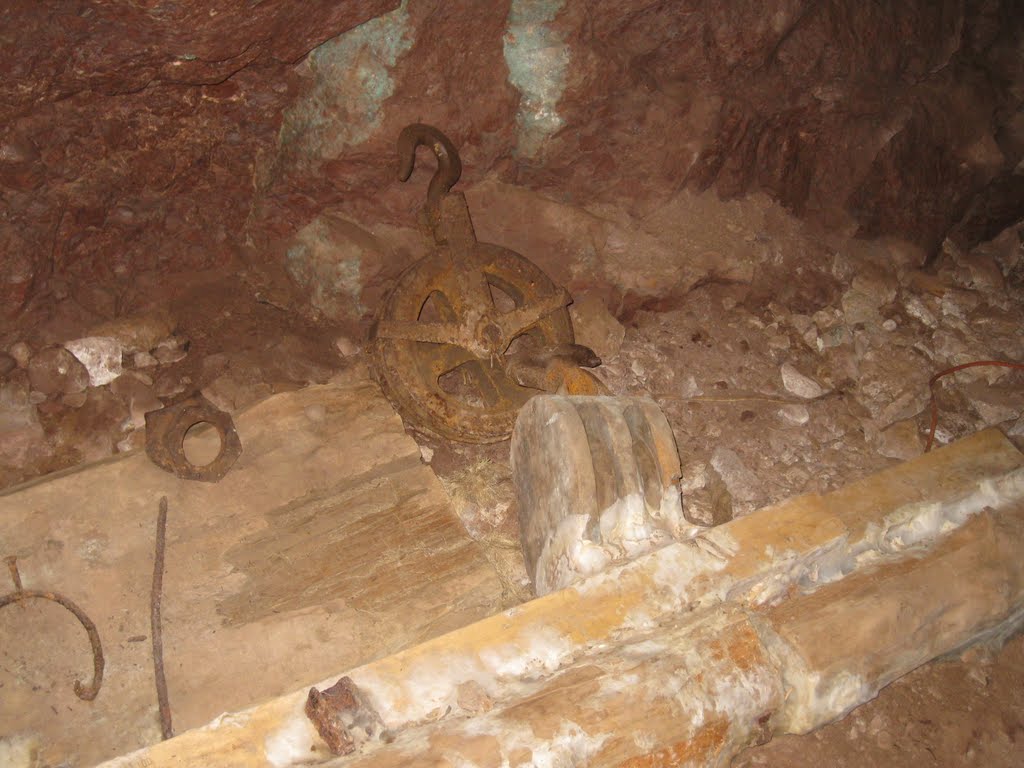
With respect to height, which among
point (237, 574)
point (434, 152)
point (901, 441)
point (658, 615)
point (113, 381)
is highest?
point (434, 152)

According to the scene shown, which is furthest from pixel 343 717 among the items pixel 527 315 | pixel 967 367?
pixel 967 367

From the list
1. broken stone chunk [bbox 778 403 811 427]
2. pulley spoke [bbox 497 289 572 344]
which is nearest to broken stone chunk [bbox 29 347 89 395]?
pulley spoke [bbox 497 289 572 344]

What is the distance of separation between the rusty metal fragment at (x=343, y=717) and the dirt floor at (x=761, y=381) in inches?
44.4

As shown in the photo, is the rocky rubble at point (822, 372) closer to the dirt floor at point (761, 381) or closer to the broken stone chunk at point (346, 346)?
the dirt floor at point (761, 381)

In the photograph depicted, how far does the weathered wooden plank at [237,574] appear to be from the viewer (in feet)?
7.60

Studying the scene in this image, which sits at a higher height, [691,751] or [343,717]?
[343,717]

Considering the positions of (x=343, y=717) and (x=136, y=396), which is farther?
(x=136, y=396)

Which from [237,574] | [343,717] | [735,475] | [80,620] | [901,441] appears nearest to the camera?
[343,717]

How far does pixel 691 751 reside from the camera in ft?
5.53

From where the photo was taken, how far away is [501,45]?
2.98 meters

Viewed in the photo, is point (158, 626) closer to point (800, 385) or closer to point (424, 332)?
point (424, 332)

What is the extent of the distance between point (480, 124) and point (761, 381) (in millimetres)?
1760

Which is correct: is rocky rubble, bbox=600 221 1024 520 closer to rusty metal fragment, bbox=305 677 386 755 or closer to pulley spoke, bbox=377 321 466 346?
pulley spoke, bbox=377 321 466 346

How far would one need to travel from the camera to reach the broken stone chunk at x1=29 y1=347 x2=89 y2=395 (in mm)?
2814
